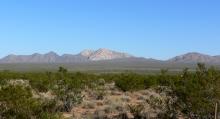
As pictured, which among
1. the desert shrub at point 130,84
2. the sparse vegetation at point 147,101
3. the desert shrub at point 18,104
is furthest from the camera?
the desert shrub at point 130,84

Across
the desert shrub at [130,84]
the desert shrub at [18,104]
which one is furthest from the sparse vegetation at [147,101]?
the desert shrub at [130,84]

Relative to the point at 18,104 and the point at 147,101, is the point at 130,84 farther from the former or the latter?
the point at 18,104

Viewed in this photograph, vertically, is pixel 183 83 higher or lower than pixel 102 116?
higher

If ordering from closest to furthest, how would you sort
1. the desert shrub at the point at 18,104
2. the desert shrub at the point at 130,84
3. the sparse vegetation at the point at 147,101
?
the desert shrub at the point at 18,104 < the sparse vegetation at the point at 147,101 < the desert shrub at the point at 130,84

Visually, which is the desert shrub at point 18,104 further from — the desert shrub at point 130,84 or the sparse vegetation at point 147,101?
the desert shrub at point 130,84

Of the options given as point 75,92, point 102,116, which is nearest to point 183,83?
point 102,116

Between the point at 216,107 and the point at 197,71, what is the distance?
143cm

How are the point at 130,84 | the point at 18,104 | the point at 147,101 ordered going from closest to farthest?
the point at 18,104, the point at 147,101, the point at 130,84

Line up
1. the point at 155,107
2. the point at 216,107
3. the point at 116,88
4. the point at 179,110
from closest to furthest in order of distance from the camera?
the point at 216,107 < the point at 179,110 < the point at 155,107 < the point at 116,88

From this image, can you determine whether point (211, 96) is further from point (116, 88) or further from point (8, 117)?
point (116, 88)

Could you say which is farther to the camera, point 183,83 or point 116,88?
point 116,88

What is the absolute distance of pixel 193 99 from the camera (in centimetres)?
1786

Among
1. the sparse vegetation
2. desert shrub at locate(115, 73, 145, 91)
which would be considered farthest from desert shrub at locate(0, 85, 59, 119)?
desert shrub at locate(115, 73, 145, 91)

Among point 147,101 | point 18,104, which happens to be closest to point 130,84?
point 147,101
